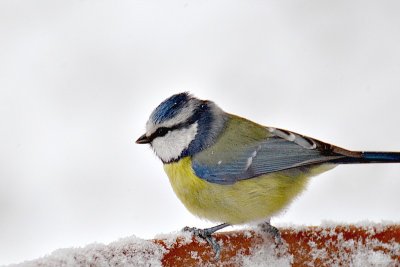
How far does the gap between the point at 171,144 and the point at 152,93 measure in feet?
7.89

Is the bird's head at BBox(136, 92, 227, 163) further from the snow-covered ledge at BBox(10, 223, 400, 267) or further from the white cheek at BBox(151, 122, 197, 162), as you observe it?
the snow-covered ledge at BBox(10, 223, 400, 267)

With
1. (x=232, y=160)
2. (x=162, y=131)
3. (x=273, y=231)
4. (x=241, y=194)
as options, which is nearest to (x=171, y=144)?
(x=162, y=131)

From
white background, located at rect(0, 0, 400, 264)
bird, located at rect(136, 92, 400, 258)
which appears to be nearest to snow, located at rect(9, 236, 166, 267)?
bird, located at rect(136, 92, 400, 258)

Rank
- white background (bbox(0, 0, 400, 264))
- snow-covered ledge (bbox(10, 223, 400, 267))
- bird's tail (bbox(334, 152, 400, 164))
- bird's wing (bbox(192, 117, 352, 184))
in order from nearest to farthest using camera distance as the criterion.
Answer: snow-covered ledge (bbox(10, 223, 400, 267)), bird's tail (bbox(334, 152, 400, 164)), bird's wing (bbox(192, 117, 352, 184)), white background (bbox(0, 0, 400, 264))

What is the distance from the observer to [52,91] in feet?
17.4

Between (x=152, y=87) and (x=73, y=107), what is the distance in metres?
0.54

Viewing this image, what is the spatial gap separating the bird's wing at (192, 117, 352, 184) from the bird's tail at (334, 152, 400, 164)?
0.08 feet

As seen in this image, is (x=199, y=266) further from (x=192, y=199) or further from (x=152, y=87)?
(x=152, y=87)

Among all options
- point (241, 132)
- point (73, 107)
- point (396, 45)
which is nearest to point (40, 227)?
point (73, 107)

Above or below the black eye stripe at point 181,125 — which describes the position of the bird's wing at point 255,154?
below

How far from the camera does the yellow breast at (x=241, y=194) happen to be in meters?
2.61

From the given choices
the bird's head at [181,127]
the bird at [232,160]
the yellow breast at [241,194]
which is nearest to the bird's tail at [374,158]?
the bird at [232,160]

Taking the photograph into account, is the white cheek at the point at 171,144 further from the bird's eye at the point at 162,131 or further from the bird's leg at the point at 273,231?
the bird's leg at the point at 273,231

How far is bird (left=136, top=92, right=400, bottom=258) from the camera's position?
262 centimetres
